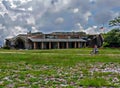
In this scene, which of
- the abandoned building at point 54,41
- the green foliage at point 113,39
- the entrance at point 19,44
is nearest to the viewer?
the green foliage at point 113,39

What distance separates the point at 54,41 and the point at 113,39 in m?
29.5

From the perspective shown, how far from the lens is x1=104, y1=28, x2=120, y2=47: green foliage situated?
126 metres

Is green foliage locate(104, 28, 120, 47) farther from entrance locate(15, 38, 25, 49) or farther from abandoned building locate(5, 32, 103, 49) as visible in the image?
entrance locate(15, 38, 25, 49)

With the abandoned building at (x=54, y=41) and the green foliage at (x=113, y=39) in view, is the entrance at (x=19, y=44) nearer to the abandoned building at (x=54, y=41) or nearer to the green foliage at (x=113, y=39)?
the abandoned building at (x=54, y=41)

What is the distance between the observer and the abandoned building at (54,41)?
143m

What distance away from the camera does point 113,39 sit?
127 m

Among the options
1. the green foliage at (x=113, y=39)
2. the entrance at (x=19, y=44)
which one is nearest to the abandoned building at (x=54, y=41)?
the entrance at (x=19, y=44)

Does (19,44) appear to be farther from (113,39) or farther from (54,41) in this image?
(113,39)

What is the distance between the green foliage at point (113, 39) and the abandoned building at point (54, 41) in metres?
19.5

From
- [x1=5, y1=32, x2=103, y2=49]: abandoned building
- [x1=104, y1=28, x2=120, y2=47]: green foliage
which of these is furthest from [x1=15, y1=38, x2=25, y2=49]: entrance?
[x1=104, y1=28, x2=120, y2=47]: green foliage

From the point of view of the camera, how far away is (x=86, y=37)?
160000mm

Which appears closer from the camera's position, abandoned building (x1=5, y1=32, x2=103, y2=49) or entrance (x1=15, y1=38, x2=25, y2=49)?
abandoned building (x1=5, y1=32, x2=103, y2=49)

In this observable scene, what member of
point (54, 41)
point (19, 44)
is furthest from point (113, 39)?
point (19, 44)

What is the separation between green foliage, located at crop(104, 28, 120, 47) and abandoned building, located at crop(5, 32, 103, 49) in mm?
19534
